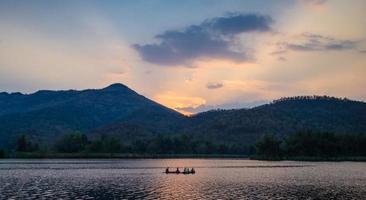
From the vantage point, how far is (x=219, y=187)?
76.4 meters

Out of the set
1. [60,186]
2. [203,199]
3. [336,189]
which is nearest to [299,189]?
[336,189]

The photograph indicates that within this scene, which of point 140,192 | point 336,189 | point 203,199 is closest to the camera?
point 203,199

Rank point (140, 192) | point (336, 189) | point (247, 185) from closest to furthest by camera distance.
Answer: point (140, 192)
point (336, 189)
point (247, 185)

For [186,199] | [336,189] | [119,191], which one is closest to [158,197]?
[186,199]

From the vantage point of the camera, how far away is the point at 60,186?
75.7 m

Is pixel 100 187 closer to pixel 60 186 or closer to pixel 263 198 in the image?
pixel 60 186

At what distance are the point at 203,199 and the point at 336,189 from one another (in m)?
24.1

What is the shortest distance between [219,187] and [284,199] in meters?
17.4

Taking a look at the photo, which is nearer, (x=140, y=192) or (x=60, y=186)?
(x=140, y=192)

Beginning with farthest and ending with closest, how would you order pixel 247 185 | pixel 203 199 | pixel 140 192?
pixel 247 185 < pixel 140 192 < pixel 203 199

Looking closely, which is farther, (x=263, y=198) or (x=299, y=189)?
(x=299, y=189)

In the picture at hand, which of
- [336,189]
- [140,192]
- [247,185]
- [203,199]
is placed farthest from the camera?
[247,185]

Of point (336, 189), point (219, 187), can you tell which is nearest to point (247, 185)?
point (219, 187)

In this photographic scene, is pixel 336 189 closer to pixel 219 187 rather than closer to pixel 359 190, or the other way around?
pixel 359 190
